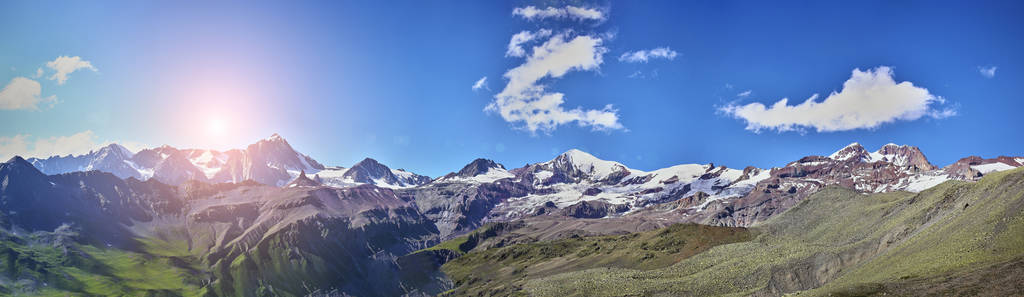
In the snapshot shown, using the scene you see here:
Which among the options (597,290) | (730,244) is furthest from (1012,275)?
(730,244)

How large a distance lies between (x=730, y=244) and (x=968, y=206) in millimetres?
82871

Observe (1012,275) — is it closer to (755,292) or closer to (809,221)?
(755,292)

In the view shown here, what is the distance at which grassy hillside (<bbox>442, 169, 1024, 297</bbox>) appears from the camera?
82188 millimetres

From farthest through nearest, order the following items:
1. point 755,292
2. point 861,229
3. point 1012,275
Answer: point 861,229, point 755,292, point 1012,275

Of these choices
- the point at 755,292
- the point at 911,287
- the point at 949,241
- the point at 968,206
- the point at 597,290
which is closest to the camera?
the point at 911,287

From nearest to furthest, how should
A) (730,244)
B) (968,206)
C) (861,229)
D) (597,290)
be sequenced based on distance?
(968,206) → (861,229) → (597,290) → (730,244)

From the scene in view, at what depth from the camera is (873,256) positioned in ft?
397

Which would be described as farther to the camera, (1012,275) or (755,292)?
(755,292)

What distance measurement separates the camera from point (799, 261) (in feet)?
431

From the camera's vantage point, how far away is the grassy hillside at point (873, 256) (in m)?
82.2

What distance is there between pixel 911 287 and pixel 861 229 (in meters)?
84.4

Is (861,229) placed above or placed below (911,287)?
above

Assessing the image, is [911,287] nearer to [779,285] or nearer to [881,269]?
[881,269]

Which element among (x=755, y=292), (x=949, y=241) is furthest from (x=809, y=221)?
(x=949, y=241)
